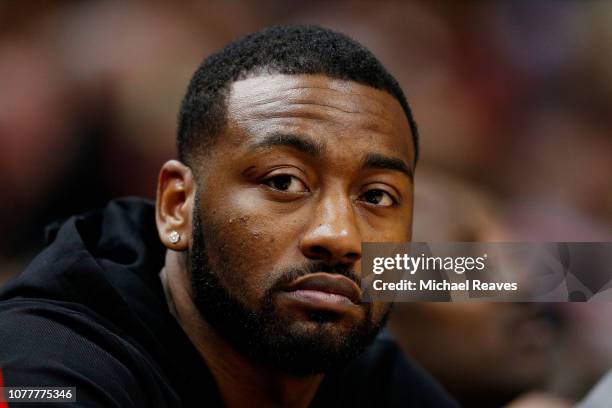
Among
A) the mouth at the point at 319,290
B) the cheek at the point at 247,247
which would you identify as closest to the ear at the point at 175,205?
the cheek at the point at 247,247

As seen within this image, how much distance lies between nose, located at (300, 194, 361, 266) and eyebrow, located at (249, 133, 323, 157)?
110 mm

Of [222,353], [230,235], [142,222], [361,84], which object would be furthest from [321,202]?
[142,222]

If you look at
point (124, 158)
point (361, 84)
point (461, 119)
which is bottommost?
point (361, 84)

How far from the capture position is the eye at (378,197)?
1560 millimetres

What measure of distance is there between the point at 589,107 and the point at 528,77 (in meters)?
0.26

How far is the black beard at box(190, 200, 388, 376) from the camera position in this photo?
56.1 inches

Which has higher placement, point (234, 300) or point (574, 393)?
point (574, 393)

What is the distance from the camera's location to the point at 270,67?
63.5 inches

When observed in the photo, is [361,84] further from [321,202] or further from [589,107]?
[589,107]

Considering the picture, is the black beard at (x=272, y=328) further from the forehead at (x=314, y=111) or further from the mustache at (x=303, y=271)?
the forehead at (x=314, y=111)

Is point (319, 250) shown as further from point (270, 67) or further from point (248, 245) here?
point (270, 67)

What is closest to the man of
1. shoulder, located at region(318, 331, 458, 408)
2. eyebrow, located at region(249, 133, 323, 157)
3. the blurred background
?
eyebrow, located at region(249, 133, 323, 157)

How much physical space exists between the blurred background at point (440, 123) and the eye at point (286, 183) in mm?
1140

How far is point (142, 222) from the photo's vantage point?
1.77 metres
